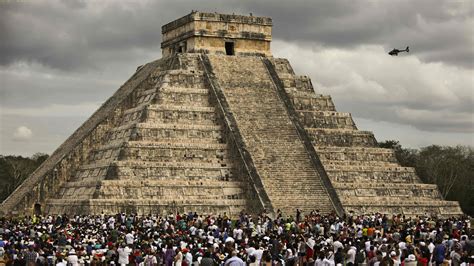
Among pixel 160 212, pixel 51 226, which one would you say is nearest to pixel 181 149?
pixel 160 212

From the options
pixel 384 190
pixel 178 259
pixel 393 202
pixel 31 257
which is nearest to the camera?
pixel 178 259

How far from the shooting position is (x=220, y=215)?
31.9 metres

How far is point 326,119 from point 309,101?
1.17m

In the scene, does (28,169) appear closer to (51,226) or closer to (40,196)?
(40,196)

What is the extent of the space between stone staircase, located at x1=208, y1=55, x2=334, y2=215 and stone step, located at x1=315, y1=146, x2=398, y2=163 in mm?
1237

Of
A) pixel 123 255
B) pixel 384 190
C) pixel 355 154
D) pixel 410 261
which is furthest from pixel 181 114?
pixel 410 261

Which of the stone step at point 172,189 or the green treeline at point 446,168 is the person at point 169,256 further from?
the green treeline at point 446,168

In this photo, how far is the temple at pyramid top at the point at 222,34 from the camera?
38656 millimetres

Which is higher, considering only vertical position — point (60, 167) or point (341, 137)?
point (341, 137)

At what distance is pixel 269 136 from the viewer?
3566 cm

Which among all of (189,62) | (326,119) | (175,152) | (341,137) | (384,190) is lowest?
(384,190)

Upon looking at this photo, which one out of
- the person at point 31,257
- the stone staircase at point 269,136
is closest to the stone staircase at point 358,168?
the stone staircase at point 269,136

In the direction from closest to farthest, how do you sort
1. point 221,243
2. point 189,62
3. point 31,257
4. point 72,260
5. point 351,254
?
point 72,260 → point 31,257 → point 351,254 → point 221,243 → point 189,62

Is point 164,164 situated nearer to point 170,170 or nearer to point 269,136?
point 170,170
